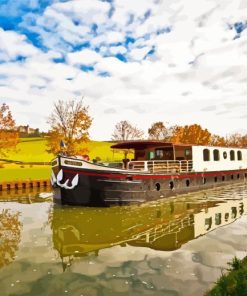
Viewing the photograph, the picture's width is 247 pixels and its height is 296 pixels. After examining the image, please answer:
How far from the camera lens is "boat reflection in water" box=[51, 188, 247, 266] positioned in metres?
12.6

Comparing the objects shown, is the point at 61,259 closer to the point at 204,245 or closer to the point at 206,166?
the point at 204,245

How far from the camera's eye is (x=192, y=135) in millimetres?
87188

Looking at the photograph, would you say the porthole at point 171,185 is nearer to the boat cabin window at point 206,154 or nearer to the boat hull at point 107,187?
the boat hull at point 107,187

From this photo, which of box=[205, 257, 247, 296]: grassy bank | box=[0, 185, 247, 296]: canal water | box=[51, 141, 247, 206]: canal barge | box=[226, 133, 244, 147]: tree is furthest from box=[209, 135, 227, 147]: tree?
box=[205, 257, 247, 296]: grassy bank

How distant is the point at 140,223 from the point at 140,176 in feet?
18.6

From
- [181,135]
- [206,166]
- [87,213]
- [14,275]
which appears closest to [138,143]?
[206,166]

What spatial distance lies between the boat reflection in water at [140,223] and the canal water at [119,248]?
0.13ft

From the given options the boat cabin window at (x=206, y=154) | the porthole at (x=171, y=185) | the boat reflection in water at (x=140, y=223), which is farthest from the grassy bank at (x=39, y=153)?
the boat reflection in water at (x=140, y=223)

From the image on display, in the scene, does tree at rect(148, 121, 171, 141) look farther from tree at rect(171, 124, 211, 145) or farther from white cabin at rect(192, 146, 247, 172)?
white cabin at rect(192, 146, 247, 172)

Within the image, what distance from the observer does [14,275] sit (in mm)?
9336

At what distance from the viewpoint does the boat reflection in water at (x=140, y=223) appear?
41.2 feet

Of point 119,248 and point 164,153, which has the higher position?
point 164,153

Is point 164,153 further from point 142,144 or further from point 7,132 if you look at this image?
point 7,132

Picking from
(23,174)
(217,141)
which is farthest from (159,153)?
(217,141)
